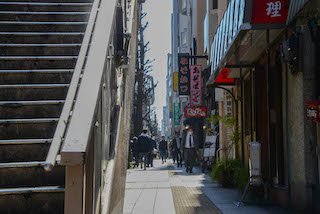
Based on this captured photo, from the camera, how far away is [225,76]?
1352 centimetres

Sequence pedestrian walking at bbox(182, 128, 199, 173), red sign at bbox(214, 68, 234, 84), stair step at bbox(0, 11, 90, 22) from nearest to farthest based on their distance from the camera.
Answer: stair step at bbox(0, 11, 90, 22)
red sign at bbox(214, 68, 234, 84)
pedestrian walking at bbox(182, 128, 199, 173)

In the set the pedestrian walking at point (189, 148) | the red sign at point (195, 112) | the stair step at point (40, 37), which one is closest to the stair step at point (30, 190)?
the stair step at point (40, 37)

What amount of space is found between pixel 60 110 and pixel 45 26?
230cm

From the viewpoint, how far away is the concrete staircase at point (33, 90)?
13.1 ft

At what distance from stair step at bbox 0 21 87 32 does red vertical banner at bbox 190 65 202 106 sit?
64.9 ft

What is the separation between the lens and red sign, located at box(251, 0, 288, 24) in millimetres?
7586

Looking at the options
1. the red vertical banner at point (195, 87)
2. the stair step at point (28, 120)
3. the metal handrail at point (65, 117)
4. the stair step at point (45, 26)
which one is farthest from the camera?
the red vertical banner at point (195, 87)

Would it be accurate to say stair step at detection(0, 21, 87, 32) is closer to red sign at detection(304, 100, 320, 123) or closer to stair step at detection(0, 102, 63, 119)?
stair step at detection(0, 102, 63, 119)

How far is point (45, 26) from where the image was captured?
6.98m

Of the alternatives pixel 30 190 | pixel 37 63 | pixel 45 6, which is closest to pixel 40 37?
pixel 37 63

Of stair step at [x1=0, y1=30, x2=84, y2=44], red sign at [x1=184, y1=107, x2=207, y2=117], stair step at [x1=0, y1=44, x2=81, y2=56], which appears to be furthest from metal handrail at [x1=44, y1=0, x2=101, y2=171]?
red sign at [x1=184, y1=107, x2=207, y2=117]

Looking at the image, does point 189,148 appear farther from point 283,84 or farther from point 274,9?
point 274,9

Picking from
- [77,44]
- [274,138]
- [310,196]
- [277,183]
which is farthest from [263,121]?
[77,44]

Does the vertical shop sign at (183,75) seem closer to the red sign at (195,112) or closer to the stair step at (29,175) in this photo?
the red sign at (195,112)
